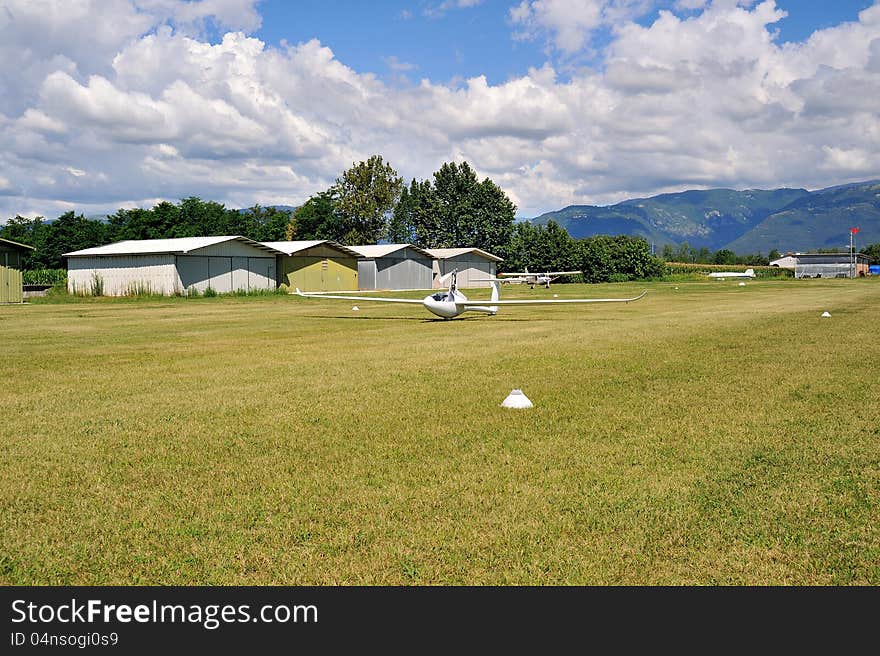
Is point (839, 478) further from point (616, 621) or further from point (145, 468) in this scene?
point (145, 468)

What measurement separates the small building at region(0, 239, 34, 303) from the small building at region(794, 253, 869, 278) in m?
134

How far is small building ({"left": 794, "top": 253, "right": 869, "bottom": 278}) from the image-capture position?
138500 millimetres

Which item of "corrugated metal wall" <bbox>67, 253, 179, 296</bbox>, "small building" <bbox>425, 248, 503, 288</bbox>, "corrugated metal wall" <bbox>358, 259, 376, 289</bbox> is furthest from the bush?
"small building" <bbox>425, 248, 503, 288</bbox>

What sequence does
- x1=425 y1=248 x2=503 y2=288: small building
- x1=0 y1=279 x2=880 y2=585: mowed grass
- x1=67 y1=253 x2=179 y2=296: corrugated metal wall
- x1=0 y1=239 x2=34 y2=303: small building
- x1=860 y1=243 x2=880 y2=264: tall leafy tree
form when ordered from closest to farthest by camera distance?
1. x1=0 y1=279 x2=880 y2=585: mowed grass
2. x1=0 y1=239 x2=34 y2=303: small building
3. x1=67 y1=253 x2=179 y2=296: corrugated metal wall
4. x1=425 y1=248 x2=503 y2=288: small building
5. x1=860 y1=243 x2=880 y2=264: tall leafy tree

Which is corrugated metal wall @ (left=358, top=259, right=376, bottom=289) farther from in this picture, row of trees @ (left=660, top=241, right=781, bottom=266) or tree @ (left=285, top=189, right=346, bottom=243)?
row of trees @ (left=660, top=241, right=781, bottom=266)

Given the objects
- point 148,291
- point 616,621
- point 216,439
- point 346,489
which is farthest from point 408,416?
point 148,291

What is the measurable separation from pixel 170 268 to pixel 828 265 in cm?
13558

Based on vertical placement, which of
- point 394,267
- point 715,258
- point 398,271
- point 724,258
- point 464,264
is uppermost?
point 715,258

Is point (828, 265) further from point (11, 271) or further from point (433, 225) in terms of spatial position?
point (11, 271)

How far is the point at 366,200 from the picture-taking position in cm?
9925

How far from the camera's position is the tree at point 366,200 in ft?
326

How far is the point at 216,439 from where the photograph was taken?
7.58 metres

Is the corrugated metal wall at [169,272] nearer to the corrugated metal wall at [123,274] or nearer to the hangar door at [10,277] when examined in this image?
the corrugated metal wall at [123,274]

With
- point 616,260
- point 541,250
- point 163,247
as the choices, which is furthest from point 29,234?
point 616,260
